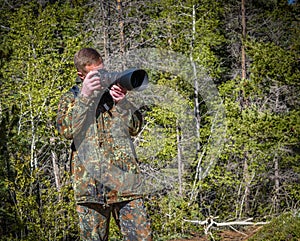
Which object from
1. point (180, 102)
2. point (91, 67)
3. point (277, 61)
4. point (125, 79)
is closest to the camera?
point (125, 79)

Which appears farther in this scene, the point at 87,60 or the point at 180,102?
the point at 180,102

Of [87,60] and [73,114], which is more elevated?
[87,60]

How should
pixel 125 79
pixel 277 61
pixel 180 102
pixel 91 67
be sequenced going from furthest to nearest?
pixel 180 102
pixel 277 61
pixel 91 67
pixel 125 79

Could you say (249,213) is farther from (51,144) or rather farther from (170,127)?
(51,144)

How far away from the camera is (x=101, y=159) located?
6.86ft

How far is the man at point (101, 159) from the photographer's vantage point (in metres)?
2.06

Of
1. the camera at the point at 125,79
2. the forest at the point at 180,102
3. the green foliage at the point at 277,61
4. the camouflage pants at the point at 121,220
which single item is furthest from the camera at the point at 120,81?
the green foliage at the point at 277,61

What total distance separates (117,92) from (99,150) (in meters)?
0.29

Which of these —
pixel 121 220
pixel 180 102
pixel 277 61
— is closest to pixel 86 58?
pixel 121 220

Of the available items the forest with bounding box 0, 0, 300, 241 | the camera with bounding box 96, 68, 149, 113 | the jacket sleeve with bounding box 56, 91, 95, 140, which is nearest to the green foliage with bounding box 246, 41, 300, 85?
the forest with bounding box 0, 0, 300, 241

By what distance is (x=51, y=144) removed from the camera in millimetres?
7137

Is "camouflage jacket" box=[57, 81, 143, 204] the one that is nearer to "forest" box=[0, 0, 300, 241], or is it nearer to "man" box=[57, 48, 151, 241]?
"man" box=[57, 48, 151, 241]

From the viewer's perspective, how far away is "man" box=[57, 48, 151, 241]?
206 centimetres

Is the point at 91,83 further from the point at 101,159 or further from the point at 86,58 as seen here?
the point at 101,159
